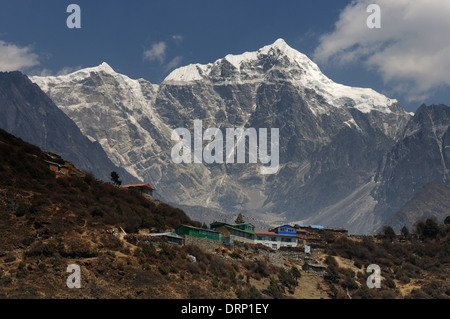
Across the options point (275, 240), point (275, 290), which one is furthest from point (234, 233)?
point (275, 290)

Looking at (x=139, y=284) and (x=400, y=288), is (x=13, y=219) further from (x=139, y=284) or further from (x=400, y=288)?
(x=400, y=288)

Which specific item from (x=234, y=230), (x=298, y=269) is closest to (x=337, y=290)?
(x=298, y=269)

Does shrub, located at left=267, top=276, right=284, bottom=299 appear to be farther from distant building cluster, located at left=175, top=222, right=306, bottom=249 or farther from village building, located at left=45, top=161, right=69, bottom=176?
village building, located at left=45, top=161, right=69, bottom=176

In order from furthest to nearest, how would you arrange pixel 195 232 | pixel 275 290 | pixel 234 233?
pixel 234 233 → pixel 195 232 → pixel 275 290

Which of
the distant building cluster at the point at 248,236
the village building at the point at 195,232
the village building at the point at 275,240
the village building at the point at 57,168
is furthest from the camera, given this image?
the village building at the point at 275,240

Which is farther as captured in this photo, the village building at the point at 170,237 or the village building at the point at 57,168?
the village building at the point at 57,168

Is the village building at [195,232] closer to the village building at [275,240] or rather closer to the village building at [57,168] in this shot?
the village building at [57,168]

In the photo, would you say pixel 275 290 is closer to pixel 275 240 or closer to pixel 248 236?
pixel 248 236

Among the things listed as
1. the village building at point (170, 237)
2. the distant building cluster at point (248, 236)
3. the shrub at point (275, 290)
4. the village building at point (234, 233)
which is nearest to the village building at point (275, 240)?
the distant building cluster at point (248, 236)

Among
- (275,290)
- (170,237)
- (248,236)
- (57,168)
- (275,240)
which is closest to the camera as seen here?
(275,290)

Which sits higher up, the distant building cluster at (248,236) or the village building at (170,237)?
the distant building cluster at (248,236)

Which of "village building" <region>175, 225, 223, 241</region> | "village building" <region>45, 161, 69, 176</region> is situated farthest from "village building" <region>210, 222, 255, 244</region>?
"village building" <region>45, 161, 69, 176</region>

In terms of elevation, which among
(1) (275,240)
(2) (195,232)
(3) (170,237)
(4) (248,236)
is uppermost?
(4) (248,236)
